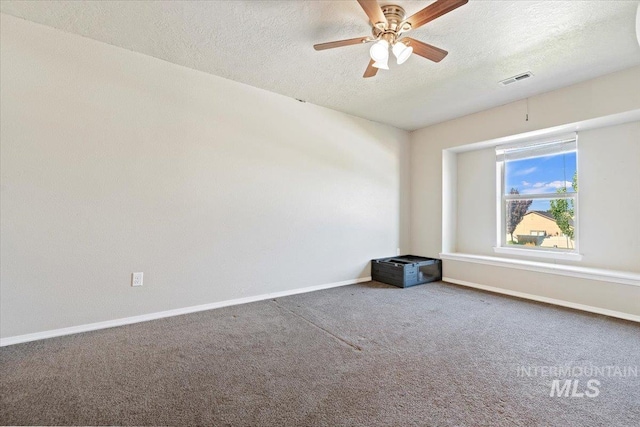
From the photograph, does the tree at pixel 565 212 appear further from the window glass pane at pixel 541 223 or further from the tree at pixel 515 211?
the tree at pixel 515 211

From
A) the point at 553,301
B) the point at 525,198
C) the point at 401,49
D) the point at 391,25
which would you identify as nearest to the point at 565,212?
the point at 525,198

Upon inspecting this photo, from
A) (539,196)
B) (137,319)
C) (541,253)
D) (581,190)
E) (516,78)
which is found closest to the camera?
(137,319)

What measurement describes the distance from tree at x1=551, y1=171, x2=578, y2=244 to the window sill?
0.22 meters

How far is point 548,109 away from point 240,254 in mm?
3933

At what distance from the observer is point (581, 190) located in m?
3.37

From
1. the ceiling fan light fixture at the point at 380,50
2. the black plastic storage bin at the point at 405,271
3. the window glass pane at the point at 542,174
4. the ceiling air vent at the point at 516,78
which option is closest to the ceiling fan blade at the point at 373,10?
the ceiling fan light fixture at the point at 380,50

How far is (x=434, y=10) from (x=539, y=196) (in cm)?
319

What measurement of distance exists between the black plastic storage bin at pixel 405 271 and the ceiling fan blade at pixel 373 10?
115 inches

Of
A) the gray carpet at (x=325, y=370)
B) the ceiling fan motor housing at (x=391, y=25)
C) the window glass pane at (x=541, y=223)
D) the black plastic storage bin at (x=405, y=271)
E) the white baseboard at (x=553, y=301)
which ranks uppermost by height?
the ceiling fan motor housing at (x=391, y=25)

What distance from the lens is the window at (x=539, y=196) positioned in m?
3.51

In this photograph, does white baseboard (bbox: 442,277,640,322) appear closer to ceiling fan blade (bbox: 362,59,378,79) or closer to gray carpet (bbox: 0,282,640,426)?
gray carpet (bbox: 0,282,640,426)

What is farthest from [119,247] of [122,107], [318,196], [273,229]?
[318,196]

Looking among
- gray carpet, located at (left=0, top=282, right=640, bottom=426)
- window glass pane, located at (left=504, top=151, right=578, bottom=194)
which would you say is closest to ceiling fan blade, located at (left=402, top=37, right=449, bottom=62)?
gray carpet, located at (left=0, top=282, right=640, bottom=426)

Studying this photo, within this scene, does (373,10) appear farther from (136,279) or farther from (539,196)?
(539,196)
